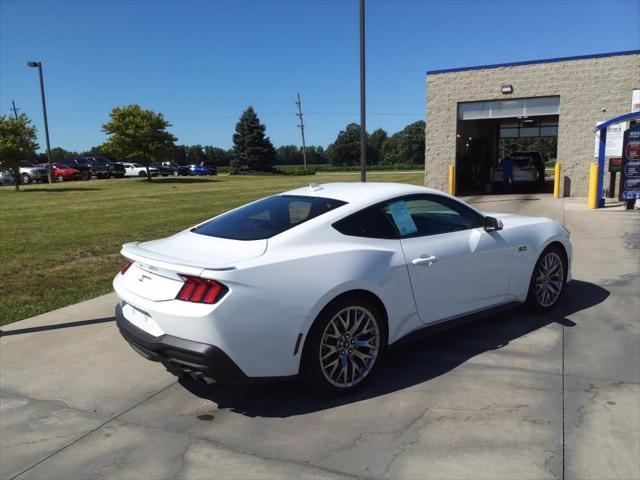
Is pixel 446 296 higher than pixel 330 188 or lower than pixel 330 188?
lower

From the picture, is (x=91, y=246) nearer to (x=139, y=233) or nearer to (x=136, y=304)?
(x=139, y=233)

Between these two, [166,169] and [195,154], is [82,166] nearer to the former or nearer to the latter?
[166,169]

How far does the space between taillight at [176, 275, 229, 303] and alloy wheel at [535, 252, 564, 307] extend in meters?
3.39

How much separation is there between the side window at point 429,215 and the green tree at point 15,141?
90.5 ft

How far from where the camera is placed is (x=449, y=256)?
4312 millimetres

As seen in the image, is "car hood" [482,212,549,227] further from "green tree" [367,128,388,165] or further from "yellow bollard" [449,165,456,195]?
"green tree" [367,128,388,165]

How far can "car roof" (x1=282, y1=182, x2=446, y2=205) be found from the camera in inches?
166

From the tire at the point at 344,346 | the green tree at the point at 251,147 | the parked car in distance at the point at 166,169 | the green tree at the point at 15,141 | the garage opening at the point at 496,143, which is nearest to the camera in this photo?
the tire at the point at 344,346

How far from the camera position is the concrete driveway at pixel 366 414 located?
2.98m

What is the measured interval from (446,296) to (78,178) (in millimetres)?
41376

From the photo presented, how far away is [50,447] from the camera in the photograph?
3.27 m

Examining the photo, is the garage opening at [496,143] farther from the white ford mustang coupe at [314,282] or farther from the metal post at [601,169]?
the white ford mustang coupe at [314,282]

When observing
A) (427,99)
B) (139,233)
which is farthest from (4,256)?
(427,99)

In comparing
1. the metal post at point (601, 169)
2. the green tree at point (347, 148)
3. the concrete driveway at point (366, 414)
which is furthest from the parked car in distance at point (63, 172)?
the green tree at point (347, 148)
